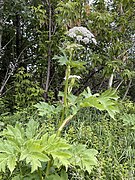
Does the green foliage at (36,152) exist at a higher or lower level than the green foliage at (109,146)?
higher

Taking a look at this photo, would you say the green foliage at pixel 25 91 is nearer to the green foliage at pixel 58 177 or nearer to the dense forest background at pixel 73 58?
the dense forest background at pixel 73 58

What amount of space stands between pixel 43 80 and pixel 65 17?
4.97ft

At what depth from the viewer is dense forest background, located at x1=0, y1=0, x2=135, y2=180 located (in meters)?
2.93

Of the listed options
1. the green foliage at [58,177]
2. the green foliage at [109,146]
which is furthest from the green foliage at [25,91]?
the green foliage at [58,177]

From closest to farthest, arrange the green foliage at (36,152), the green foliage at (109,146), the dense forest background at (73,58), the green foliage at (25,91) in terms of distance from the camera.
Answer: the green foliage at (36,152) → the green foliage at (109,146) → the dense forest background at (73,58) → the green foliage at (25,91)

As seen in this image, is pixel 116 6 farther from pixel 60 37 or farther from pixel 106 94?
pixel 106 94

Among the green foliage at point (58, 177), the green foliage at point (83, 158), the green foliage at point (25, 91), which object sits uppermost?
the green foliage at point (83, 158)

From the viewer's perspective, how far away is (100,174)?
195 cm

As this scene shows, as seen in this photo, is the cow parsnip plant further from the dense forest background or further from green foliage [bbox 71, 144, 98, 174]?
the dense forest background

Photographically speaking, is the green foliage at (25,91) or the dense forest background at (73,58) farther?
the green foliage at (25,91)

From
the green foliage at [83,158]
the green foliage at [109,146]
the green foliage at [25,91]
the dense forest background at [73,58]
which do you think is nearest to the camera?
the green foliage at [83,158]

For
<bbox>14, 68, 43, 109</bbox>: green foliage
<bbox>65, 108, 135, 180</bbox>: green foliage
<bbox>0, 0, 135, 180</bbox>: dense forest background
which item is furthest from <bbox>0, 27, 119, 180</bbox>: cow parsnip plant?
<bbox>14, 68, 43, 109</bbox>: green foliage

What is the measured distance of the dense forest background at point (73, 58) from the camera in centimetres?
293

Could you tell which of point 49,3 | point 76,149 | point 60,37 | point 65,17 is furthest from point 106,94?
point 49,3
